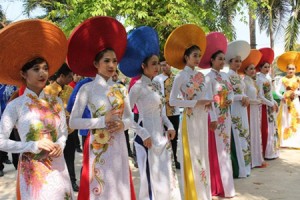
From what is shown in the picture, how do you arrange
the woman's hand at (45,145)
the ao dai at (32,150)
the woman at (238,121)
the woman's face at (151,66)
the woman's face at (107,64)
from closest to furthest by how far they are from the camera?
the woman's hand at (45,145) → the ao dai at (32,150) → the woman's face at (107,64) → the woman's face at (151,66) → the woman at (238,121)

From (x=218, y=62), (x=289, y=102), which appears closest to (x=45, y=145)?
(x=218, y=62)

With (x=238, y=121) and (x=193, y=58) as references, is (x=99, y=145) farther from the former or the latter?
(x=238, y=121)

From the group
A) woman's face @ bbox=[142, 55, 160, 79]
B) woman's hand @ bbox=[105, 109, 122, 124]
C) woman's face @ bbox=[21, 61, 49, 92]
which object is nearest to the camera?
woman's face @ bbox=[21, 61, 49, 92]

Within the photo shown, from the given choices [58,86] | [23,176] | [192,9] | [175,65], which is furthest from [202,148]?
[192,9]

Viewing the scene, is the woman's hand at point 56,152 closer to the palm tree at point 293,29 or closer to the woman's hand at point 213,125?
the woman's hand at point 213,125

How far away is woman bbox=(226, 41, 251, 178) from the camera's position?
5.24m

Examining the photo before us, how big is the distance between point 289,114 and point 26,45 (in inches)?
257

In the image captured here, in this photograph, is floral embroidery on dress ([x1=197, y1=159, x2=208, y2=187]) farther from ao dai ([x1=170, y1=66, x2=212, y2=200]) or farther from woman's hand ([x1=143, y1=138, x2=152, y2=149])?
woman's hand ([x1=143, y1=138, x2=152, y2=149])

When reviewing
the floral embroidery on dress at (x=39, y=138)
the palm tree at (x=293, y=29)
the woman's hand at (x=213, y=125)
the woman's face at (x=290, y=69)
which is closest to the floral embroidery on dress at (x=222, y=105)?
the woman's hand at (x=213, y=125)

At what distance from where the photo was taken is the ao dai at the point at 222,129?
4.47 metres

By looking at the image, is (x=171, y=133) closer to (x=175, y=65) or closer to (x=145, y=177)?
(x=145, y=177)

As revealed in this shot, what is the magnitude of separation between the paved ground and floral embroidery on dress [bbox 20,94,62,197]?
105 inches

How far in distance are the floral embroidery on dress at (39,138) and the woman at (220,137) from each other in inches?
97.8

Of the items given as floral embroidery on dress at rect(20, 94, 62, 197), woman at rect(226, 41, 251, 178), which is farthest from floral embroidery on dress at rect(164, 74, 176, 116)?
floral embroidery on dress at rect(20, 94, 62, 197)
